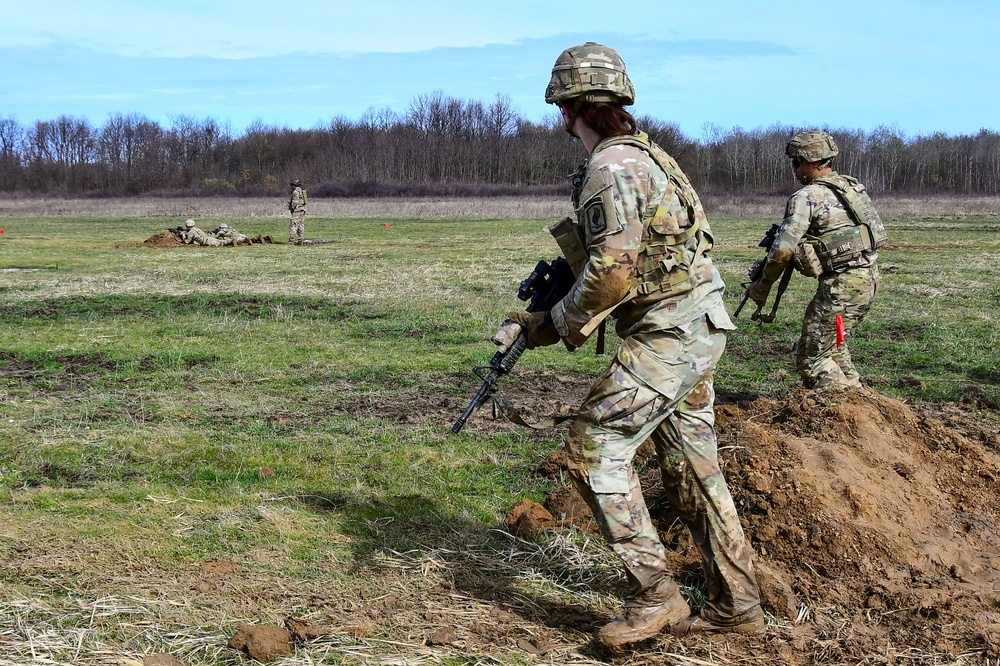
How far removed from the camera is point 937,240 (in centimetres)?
2661

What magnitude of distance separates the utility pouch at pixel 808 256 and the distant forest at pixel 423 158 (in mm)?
68505

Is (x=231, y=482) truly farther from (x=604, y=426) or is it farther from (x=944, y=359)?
(x=944, y=359)

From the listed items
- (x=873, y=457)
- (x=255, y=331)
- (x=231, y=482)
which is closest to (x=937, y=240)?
(x=255, y=331)

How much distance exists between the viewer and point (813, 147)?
7746 mm

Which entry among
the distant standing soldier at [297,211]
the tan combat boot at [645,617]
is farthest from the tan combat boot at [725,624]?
the distant standing soldier at [297,211]

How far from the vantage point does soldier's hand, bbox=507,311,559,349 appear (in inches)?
164

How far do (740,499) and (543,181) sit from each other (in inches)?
2993

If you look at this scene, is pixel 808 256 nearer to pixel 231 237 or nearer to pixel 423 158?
pixel 231 237

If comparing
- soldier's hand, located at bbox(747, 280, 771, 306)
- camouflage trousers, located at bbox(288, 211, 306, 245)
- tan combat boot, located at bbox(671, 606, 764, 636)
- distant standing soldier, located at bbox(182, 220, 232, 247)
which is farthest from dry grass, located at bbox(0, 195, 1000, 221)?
tan combat boot, located at bbox(671, 606, 764, 636)

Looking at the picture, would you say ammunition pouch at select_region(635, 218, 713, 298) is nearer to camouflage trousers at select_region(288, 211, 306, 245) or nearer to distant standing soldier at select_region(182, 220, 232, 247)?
camouflage trousers at select_region(288, 211, 306, 245)

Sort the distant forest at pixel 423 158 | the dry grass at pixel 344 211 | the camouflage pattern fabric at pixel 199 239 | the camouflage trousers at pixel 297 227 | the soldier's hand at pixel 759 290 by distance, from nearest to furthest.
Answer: the soldier's hand at pixel 759 290, the camouflage pattern fabric at pixel 199 239, the camouflage trousers at pixel 297 227, the dry grass at pixel 344 211, the distant forest at pixel 423 158

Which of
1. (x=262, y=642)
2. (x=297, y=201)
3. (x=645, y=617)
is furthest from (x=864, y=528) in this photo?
(x=297, y=201)

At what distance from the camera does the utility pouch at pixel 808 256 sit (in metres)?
7.65

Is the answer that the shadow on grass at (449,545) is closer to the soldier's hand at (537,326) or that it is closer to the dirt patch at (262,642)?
the dirt patch at (262,642)
